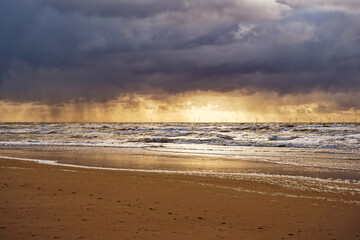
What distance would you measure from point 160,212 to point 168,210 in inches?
11.8

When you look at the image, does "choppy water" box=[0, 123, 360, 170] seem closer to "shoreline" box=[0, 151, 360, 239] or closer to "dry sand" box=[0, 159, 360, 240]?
"shoreline" box=[0, 151, 360, 239]

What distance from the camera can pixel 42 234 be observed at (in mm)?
6668

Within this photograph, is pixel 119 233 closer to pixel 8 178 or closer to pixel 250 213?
pixel 250 213

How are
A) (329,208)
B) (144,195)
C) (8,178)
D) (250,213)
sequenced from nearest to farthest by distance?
(250,213)
(329,208)
(144,195)
(8,178)

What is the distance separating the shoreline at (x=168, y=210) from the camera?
7.01 m

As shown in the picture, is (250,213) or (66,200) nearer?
(250,213)

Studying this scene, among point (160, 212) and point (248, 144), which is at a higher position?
point (248, 144)

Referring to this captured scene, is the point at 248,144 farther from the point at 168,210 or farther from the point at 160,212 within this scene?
the point at 160,212

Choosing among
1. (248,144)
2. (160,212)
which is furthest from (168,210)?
(248,144)

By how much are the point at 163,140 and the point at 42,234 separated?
45.4 meters

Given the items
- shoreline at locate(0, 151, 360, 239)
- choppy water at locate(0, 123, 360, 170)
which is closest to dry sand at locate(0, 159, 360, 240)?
shoreline at locate(0, 151, 360, 239)

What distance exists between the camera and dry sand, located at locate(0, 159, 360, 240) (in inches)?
274

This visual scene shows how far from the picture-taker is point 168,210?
878 centimetres

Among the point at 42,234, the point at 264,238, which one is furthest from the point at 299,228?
the point at 42,234
